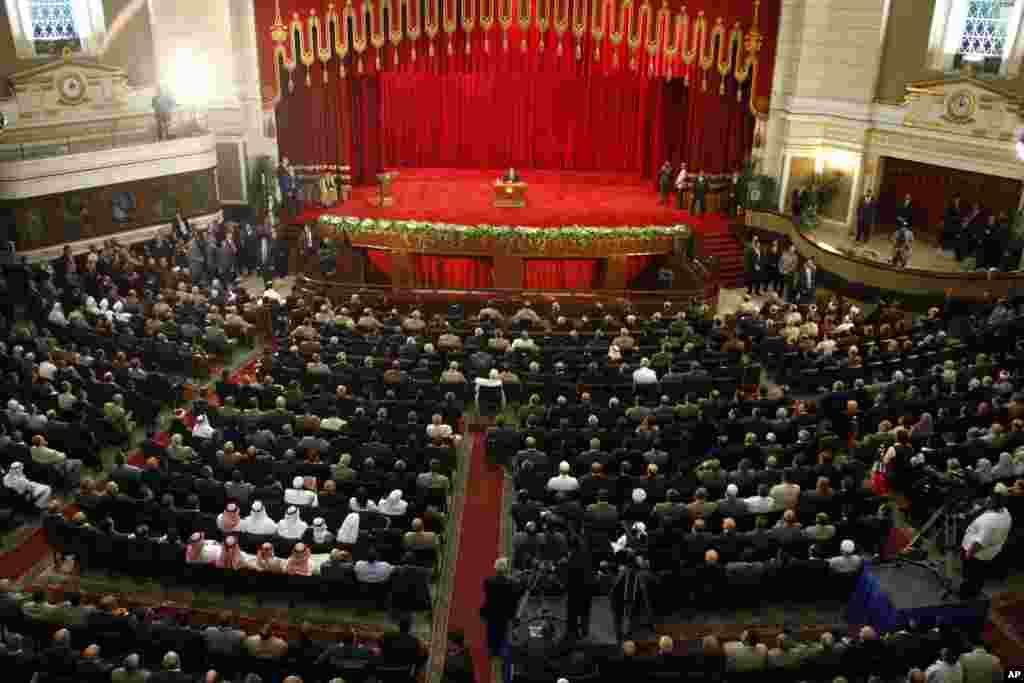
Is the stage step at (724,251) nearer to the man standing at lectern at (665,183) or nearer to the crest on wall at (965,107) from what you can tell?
the man standing at lectern at (665,183)

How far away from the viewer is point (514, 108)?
96.7ft

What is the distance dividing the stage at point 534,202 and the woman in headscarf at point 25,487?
12.9 m

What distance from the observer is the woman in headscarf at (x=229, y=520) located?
36.2ft

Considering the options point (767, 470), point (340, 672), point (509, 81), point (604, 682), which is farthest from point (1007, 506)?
point (509, 81)

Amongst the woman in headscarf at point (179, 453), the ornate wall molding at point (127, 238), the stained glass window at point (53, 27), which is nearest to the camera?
the woman in headscarf at point (179, 453)

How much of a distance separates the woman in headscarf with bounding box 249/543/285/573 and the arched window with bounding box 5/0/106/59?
57.6ft

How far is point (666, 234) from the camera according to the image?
23734 millimetres

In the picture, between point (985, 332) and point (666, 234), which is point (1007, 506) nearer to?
point (985, 332)

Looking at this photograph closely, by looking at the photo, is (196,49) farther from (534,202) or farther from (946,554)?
(946,554)

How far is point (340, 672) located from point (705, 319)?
12488 millimetres

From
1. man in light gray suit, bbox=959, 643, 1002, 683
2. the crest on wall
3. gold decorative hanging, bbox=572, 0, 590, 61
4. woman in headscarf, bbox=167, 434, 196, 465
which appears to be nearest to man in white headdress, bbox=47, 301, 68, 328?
woman in headscarf, bbox=167, 434, 196, 465

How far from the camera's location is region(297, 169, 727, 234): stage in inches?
941

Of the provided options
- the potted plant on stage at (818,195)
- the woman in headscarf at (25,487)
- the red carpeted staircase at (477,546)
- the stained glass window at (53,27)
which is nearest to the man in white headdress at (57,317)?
the woman in headscarf at (25,487)

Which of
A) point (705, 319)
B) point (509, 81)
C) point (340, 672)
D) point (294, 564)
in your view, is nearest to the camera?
point (340, 672)
